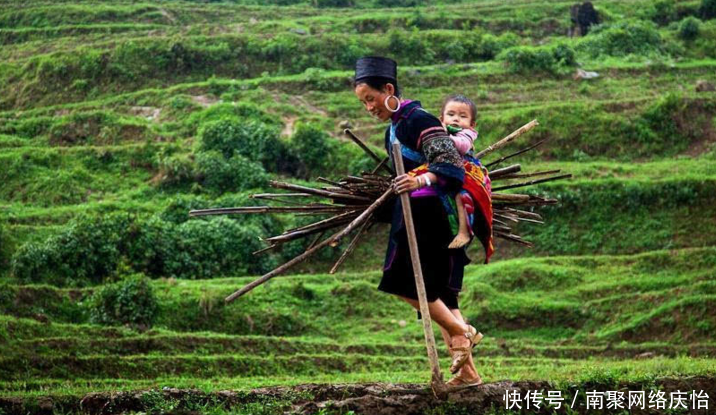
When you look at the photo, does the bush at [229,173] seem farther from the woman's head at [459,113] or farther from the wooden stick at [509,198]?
the woman's head at [459,113]

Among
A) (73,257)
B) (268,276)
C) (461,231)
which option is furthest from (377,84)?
(73,257)

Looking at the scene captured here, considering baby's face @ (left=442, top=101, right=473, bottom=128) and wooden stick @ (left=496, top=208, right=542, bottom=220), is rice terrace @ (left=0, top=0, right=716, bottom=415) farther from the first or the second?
baby's face @ (left=442, top=101, right=473, bottom=128)

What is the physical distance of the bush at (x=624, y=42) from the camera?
35.5 meters

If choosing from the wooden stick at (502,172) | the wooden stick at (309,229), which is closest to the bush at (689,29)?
the wooden stick at (502,172)

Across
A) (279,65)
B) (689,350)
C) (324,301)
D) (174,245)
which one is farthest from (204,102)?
(689,350)

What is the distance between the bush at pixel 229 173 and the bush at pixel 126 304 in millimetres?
8572

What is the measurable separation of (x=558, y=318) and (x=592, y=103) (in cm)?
1226

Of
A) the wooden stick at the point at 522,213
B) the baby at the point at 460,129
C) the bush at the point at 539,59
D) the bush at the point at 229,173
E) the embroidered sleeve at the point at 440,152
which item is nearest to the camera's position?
the embroidered sleeve at the point at 440,152

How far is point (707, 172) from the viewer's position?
83.7 ft

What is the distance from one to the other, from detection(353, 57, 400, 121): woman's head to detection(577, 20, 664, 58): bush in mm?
29476

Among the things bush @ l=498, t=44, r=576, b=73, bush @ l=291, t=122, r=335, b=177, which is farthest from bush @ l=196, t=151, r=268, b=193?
bush @ l=498, t=44, r=576, b=73

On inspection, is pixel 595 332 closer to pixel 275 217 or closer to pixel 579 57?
pixel 275 217

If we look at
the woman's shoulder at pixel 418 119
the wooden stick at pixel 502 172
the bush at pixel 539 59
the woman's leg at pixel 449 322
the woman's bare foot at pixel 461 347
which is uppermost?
the woman's shoulder at pixel 418 119

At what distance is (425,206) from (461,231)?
285 millimetres
